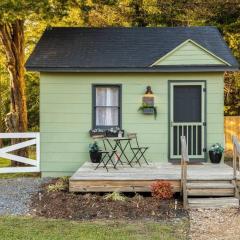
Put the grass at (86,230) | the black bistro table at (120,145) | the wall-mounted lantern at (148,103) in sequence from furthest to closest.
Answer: the wall-mounted lantern at (148,103) → the black bistro table at (120,145) → the grass at (86,230)

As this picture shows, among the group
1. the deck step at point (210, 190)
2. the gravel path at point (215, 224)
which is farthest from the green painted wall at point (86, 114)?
the gravel path at point (215, 224)

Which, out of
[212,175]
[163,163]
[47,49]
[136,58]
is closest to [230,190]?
[212,175]

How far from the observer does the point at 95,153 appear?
37.3 ft

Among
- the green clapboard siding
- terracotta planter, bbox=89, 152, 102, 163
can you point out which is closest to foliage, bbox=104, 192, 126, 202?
terracotta planter, bbox=89, 152, 102, 163

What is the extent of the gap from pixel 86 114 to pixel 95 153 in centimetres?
103

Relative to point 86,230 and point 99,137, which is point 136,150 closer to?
point 99,137

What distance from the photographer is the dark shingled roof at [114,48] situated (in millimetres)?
11438

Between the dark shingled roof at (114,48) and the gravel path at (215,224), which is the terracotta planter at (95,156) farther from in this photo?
the gravel path at (215,224)

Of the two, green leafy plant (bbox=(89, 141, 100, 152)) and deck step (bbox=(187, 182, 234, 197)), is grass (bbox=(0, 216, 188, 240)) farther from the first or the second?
green leafy plant (bbox=(89, 141, 100, 152))

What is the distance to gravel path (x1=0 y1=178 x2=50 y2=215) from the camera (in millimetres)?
8383

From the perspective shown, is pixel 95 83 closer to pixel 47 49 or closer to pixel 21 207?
pixel 47 49

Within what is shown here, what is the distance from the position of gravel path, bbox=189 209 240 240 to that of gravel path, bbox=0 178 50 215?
9.73 feet

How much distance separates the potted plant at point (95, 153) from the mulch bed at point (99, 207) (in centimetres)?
224

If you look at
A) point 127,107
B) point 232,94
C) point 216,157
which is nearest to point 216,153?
point 216,157
